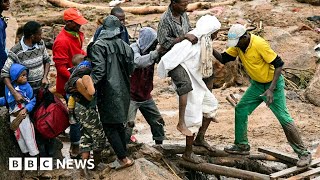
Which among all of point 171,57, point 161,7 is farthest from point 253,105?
point 161,7

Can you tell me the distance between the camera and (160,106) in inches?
418

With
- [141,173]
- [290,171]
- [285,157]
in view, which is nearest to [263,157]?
[285,157]

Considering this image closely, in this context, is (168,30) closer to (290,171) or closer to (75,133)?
(75,133)

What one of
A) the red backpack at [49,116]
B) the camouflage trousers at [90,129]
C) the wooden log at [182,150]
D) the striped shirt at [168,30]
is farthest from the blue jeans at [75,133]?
the striped shirt at [168,30]

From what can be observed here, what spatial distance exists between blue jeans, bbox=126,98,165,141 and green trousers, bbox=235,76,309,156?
36.6 inches

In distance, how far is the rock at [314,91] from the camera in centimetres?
1082

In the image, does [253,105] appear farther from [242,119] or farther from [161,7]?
[161,7]

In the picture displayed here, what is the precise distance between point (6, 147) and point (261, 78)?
2.73 meters

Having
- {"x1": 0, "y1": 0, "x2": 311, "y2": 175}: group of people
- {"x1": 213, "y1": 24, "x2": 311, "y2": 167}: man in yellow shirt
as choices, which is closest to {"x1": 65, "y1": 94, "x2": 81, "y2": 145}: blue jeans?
{"x1": 0, "y1": 0, "x2": 311, "y2": 175}: group of people

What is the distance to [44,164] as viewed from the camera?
615cm

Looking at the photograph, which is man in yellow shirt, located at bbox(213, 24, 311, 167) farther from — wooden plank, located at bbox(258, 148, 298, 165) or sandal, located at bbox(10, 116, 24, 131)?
sandal, located at bbox(10, 116, 24, 131)

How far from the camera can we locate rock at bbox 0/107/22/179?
5.95 meters

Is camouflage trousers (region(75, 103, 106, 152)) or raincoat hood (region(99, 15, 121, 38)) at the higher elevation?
raincoat hood (region(99, 15, 121, 38))

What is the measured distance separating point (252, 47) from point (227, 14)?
11205 mm
